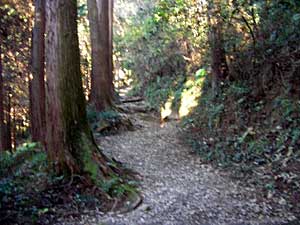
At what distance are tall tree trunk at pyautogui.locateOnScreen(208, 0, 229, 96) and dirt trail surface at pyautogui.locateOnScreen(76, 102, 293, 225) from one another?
2.54 metres

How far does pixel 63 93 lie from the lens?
7.39 m

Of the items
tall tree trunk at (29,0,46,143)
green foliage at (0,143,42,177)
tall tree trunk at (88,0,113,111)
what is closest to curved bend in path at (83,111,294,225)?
tall tree trunk at (29,0,46,143)

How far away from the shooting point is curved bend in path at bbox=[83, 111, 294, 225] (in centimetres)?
623

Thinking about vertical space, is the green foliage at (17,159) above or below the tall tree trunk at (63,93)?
below

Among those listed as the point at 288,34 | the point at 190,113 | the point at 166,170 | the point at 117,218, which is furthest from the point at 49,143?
the point at 190,113

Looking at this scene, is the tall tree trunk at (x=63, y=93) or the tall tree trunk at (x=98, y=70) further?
the tall tree trunk at (x=98, y=70)

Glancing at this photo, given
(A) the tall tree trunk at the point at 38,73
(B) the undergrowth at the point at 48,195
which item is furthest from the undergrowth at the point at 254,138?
(A) the tall tree trunk at the point at 38,73

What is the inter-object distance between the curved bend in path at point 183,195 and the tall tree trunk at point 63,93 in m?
1.19

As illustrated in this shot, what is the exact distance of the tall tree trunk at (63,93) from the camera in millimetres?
7348

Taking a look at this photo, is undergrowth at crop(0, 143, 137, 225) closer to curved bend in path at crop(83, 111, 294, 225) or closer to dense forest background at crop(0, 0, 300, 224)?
dense forest background at crop(0, 0, 300, 224)

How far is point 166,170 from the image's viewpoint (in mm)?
9180

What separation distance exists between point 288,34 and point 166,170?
4.38 m

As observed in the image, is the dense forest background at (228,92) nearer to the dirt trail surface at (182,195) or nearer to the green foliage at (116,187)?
the green foliage at (116,187)

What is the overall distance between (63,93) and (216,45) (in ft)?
20.0
